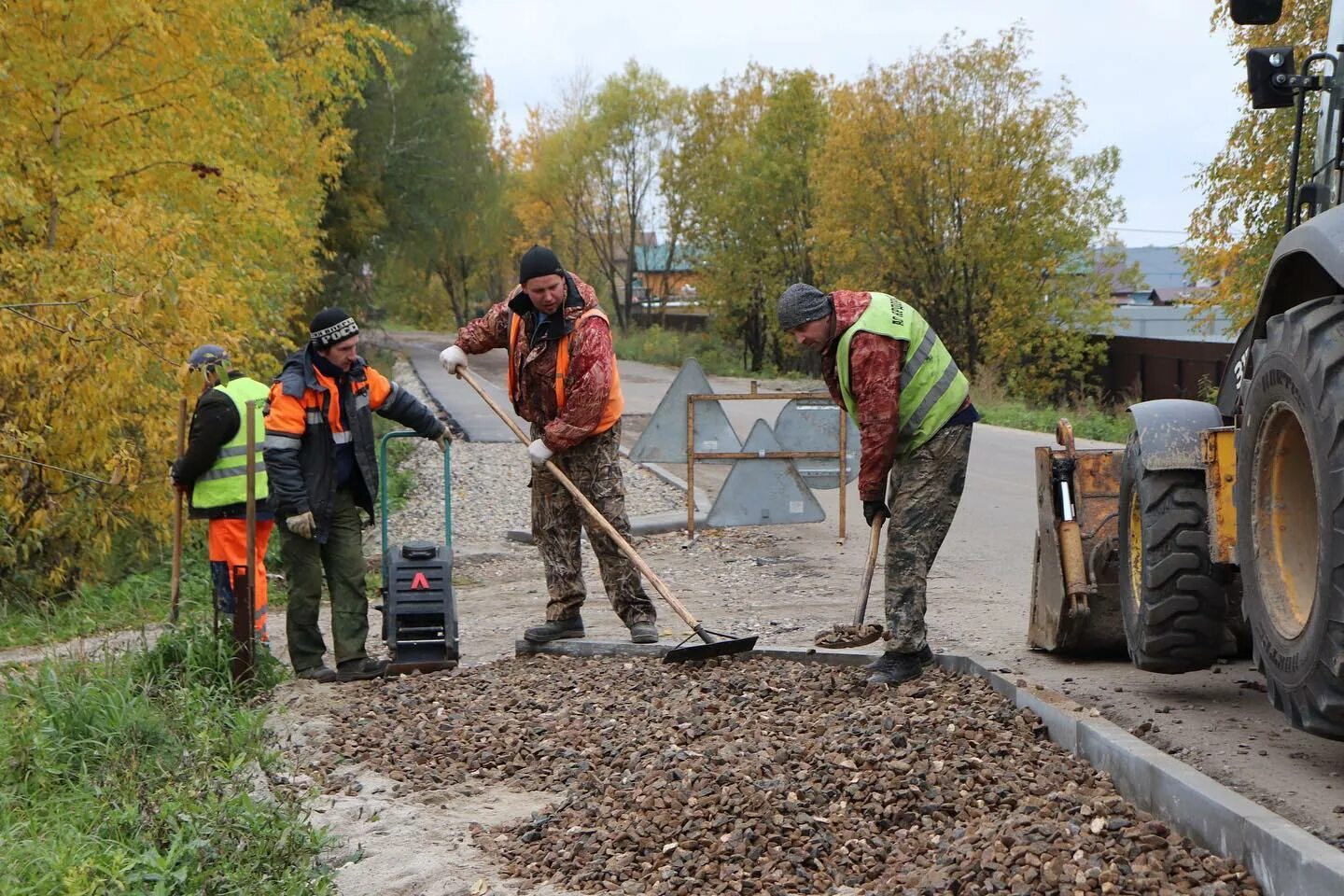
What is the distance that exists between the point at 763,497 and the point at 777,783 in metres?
7.44

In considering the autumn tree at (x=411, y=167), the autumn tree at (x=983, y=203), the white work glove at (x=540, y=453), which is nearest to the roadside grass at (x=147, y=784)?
the white work glove at (x=540, y=453)

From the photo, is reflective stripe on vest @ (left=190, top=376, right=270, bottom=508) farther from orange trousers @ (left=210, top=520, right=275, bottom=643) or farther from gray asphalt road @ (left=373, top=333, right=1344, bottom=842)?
gray asphalt road @ (left=373, top=333, right=1344, bottom=842)

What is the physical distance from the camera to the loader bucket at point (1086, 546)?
20.0ft

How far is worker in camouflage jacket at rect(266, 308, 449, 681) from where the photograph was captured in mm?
7055

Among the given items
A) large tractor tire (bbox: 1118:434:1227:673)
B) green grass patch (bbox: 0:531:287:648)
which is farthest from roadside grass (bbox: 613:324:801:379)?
large tractor tire (bbox: 1118:434:1227:673)

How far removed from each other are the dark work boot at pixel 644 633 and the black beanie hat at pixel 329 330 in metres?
2.07

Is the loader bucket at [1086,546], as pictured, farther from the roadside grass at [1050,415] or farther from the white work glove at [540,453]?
the roadside grass at [1050,415]

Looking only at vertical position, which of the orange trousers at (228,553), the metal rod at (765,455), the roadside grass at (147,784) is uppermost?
the metal rod at (765,455)

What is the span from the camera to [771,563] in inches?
439

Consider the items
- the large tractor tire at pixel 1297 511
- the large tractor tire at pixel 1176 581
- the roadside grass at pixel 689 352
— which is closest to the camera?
the large tractor tire at pixel 1297 511

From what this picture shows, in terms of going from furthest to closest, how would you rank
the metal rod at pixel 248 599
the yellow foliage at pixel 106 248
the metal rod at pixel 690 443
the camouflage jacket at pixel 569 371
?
the metal rod at pixel 690 443 → the yellow foliage at pixel 106 248 → the camouflage jacket at pixel 569 371 → the metal rod at pixel 248 599

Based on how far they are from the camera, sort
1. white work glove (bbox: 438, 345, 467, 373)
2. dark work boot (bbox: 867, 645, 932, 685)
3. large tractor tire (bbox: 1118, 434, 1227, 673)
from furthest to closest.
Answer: white work glove (bbox: 438, 345, 467, 373)
dark work boot (bbox: 867, 645, 932, 685)
large tractor tire (bbox: 1118, 434, 1227, 673)

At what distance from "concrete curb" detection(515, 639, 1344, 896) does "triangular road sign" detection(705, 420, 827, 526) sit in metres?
6.23

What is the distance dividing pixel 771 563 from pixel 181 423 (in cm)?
479
